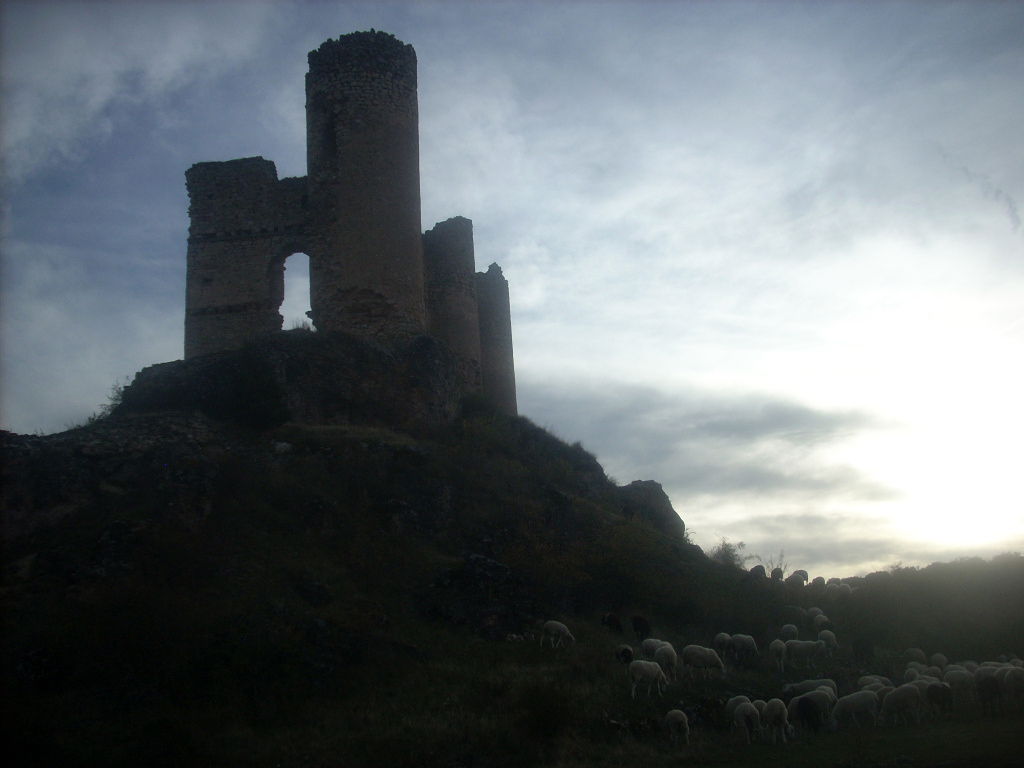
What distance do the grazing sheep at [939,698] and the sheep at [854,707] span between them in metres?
1.33

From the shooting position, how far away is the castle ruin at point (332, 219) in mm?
26922

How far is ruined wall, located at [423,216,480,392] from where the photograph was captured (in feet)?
102

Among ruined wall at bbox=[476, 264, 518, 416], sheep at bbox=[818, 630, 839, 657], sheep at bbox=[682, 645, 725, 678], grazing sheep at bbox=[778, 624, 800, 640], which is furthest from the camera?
ruined wall at bbox=[476, 264, 518, 416]

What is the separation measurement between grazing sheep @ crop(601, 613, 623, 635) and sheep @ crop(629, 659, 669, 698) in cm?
349

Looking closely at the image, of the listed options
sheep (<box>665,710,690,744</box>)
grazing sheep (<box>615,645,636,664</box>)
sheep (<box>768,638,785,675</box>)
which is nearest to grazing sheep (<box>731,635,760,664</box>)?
sheep (<box>768,638,785,675</box>)

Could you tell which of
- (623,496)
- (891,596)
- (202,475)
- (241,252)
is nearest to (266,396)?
(202,475)

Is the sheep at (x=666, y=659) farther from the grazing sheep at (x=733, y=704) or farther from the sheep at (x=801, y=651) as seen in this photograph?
the sheep at (x=801, y=651)

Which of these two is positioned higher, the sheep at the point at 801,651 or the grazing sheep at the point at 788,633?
the grazing sheep at the point at 788,633

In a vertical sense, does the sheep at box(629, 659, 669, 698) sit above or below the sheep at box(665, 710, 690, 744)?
above

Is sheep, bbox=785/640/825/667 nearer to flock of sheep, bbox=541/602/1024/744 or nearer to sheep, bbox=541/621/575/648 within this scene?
flock of sheep, bbox=541/602/1024/744

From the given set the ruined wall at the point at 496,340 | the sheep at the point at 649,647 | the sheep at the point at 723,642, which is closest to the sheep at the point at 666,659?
the sheep at the point at 649,647

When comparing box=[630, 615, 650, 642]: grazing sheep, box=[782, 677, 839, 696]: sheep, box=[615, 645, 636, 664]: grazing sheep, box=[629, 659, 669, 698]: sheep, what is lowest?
box=[782, 677, 839, 696]: sheep

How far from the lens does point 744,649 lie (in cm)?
2103

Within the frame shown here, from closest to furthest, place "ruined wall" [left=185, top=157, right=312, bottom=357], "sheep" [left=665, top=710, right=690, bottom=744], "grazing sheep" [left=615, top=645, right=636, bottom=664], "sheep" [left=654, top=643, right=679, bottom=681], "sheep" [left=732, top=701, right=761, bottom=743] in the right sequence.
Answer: "sheep" [left=665, top=710, right=690, bottom=744] → "sheep" [left=732, top=701, right=761, bottom=743] → "grazing sheep" [left=615, top=645, right=636, bottom=664] → "sheep" [left=654, top=643, right=679, bottom=681] → "ruined wall" [left=185, top=157, right=312, bottom=357]
